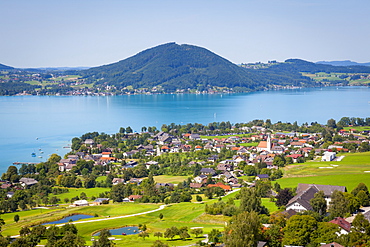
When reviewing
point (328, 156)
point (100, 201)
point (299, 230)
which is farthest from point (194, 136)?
point (299, 230)

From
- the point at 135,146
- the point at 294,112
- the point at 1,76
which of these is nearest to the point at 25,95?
the point at 1,76

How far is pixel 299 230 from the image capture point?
15.1 meters

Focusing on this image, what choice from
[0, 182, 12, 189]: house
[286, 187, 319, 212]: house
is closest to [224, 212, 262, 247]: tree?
[286, 187, 319, 212]: house

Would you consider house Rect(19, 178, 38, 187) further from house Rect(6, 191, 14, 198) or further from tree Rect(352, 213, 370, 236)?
tree Rect(352, 213, 370, 236)

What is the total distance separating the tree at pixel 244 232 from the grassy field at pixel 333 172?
1096 cm

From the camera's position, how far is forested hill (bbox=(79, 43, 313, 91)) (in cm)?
15700

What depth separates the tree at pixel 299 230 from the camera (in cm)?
1479

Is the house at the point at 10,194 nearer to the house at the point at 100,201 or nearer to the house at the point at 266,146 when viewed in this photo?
the house at the point at 100,201

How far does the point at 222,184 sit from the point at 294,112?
5142cm

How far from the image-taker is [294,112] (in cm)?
7606

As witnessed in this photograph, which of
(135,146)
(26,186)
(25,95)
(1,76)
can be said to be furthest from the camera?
(1,76)

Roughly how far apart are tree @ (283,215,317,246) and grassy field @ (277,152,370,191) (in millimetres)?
8641

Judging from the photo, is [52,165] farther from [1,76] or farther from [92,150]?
[1,76]

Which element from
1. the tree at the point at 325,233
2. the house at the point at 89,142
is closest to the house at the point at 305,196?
the tree at the point at 325,233
